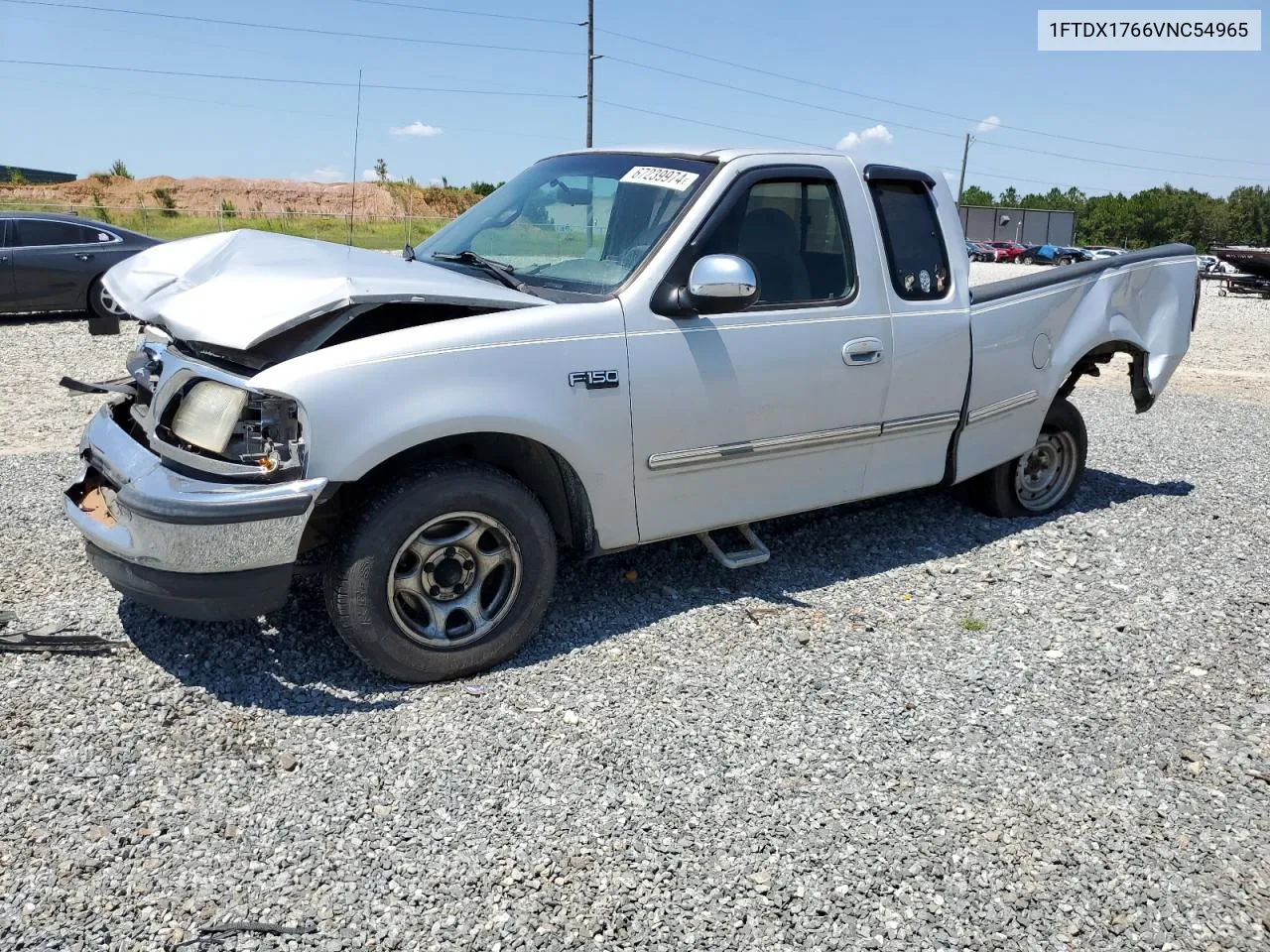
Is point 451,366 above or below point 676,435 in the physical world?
above

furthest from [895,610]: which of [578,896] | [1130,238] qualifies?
[1130,238]

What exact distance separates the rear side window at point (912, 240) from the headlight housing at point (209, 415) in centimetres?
290

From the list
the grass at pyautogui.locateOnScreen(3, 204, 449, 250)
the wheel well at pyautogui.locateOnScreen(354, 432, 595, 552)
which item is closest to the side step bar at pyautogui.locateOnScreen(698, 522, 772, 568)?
the wheel well at pyautogui.locateOnScreen(354, 432, 595, 552)

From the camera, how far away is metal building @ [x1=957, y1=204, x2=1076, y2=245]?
3246 inches

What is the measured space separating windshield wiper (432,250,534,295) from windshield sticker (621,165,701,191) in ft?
2.19

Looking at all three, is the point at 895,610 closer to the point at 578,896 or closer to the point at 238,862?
the point at 578,896

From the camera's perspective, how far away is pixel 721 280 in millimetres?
3770

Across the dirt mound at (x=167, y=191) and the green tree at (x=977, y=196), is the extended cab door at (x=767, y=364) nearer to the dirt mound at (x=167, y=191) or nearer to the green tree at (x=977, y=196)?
the dirt mound at (x=167, y=191)

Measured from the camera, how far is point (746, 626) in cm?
429

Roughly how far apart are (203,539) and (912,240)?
11.2ft

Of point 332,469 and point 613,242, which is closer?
point 332,469

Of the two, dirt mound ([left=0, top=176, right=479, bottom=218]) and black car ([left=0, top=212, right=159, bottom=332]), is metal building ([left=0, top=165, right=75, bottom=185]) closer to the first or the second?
dirt mound ([left=0, top=176, right=479, bottom=218])

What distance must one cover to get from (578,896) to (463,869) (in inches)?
13.3

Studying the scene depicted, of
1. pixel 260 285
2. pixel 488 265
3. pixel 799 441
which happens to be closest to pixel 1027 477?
pixel 799 441
